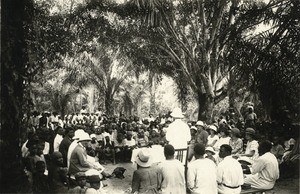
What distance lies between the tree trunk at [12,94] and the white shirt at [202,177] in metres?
2.95

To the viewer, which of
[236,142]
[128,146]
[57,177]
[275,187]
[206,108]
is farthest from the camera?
[206,108]

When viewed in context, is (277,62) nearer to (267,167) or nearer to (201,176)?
(267,167)

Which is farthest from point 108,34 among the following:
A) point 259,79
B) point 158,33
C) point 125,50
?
point 259,79

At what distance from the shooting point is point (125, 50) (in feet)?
62.0

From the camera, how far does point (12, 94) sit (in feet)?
22.5

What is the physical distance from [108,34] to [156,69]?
10.8 feet

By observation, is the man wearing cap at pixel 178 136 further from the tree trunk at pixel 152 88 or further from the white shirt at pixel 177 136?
the tree trunk at pixel 152 88

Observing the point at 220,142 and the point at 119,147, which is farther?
the point at 119,147

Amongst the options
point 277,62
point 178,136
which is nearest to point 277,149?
point 277,62

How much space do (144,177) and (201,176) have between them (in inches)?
37.8

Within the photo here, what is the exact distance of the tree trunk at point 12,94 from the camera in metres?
6.76

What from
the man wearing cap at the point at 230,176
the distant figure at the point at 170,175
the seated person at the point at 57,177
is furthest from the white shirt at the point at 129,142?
the distant figure at the point at 170,175

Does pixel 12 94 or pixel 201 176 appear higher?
pixel 12 94

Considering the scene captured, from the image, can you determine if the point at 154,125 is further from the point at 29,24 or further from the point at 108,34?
the point at 29,24
